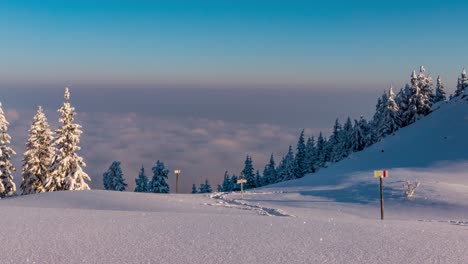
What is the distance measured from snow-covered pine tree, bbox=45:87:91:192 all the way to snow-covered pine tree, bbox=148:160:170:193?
Answer: 27867 mm

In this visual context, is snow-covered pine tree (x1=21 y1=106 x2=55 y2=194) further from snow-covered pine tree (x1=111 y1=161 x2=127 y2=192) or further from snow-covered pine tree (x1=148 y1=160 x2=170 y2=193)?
snow-covered pine tree (x1=111 y1=161 x2=127 y2=192)

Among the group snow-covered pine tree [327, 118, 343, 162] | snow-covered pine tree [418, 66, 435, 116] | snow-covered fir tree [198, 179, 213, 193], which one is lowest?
snow-covered fir tree [198, 179, 213, 193]

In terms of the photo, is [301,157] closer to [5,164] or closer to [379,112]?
[379,112]

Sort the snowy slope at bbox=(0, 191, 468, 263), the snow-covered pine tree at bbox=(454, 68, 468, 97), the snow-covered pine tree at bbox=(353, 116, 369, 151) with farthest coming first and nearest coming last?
the snow-covered pine tree at bbox=(454, 68, 468, 97) → the snow-covered pine tree at bbox=(353, 116, 369, 151) → the snowy slope at bbox=(0, 191, 468, 263)

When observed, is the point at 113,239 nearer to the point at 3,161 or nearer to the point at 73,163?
the point at 73,163

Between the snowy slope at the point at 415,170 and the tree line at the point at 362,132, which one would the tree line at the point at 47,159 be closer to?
the snowy slope at the point at 415,170

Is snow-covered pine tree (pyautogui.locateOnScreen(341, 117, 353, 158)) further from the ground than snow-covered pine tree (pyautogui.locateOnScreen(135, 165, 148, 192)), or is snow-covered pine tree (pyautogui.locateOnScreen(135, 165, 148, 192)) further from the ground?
snow-covered pine tree (pyautogui.locateOnScreen(341, 117, 353, 158))

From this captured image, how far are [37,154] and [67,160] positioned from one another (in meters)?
5.17

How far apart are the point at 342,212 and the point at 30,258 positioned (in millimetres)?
22070

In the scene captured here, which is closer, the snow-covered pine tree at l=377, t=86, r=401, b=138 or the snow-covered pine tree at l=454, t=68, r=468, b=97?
the snow-covered pine tree at l=377, t=86, r=401, b=138

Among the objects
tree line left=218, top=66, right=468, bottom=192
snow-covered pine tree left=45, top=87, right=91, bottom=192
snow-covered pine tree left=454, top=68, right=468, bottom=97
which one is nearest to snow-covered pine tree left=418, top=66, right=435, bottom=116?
tree line left=218, top=66, right=468, bottom=192

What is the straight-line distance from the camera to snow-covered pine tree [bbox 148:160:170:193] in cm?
6875

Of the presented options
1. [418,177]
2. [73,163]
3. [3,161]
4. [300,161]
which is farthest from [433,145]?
[3,161]

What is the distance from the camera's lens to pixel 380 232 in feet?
36.7
